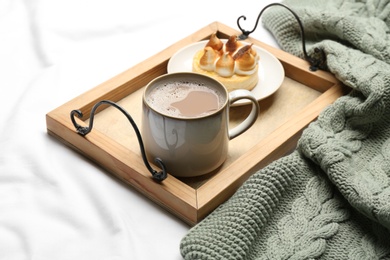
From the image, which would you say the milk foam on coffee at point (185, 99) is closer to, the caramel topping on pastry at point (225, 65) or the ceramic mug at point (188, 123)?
the ceramic mug at point (188, 123)

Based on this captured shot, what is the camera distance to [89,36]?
47.1 inches

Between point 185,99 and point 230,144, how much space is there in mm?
107

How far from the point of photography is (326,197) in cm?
83

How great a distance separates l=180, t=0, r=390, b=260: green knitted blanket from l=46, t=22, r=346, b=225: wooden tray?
0.10ft

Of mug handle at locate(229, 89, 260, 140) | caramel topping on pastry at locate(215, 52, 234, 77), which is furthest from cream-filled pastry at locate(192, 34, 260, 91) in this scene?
mug handle at locate(229, 89, 260, 140)

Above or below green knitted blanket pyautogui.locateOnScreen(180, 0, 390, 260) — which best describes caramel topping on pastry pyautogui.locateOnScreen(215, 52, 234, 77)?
above

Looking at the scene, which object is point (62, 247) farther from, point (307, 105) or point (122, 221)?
point (307, 105)

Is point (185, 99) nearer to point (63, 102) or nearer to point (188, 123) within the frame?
point (188, 123)

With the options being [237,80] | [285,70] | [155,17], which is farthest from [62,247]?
[155,17]

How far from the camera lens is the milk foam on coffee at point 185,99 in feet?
2.75

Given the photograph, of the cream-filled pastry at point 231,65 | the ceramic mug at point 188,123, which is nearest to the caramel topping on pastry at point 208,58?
the cream-filled pastry at point 231,65

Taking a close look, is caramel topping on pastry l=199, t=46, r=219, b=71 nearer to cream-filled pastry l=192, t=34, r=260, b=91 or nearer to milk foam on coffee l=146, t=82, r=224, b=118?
cream-filled pastry l=192, t=34, r=260, b=91

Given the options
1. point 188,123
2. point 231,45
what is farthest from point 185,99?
point 231,45

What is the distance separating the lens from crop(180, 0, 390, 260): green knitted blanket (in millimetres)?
769
